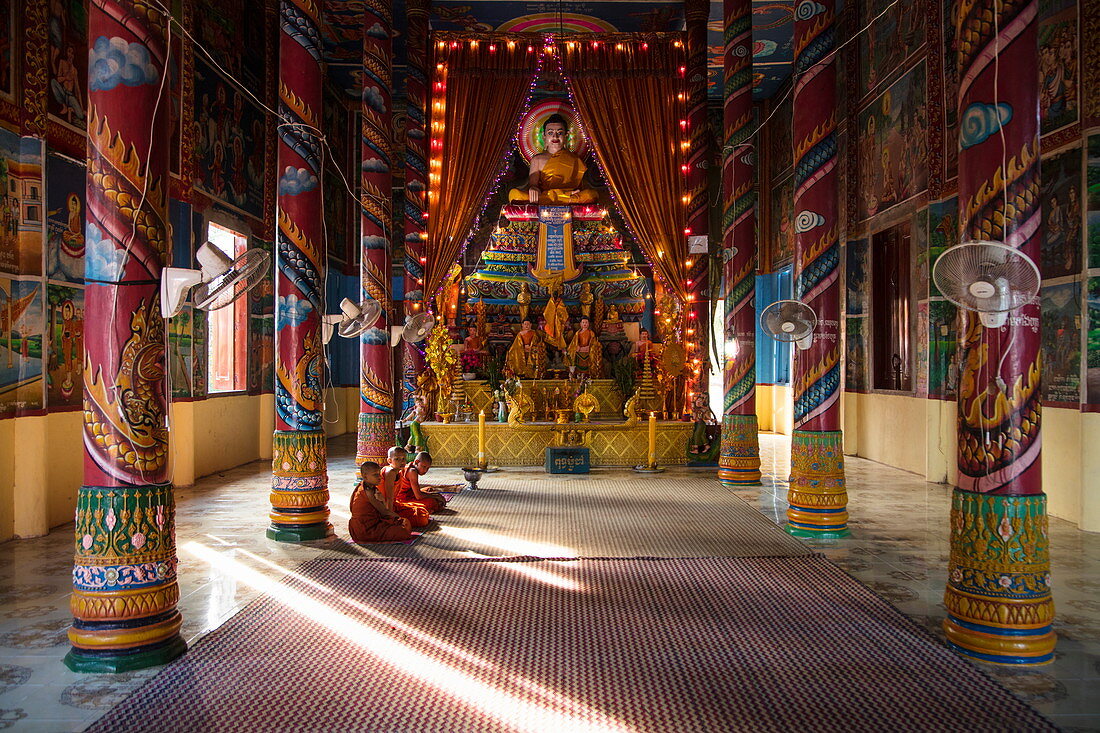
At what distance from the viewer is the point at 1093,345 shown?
22.4 feet

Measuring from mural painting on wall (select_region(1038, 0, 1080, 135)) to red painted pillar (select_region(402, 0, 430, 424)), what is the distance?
8167mm

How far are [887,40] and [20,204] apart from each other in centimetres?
1111

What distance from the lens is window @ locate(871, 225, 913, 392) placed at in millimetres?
10727

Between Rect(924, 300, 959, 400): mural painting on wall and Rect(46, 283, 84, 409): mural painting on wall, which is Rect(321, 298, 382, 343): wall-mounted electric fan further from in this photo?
Rect(924, 300, 959, 400): mural painting on wall

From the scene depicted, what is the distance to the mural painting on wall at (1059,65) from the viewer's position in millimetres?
7066

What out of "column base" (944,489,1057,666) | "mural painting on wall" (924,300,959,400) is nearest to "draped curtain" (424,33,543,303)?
"mural painting on wall" (924,300,959,400)

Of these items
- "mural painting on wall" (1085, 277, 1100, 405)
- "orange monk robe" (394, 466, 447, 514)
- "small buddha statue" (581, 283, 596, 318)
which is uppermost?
"small buddha statue" (581, 283, 596, 318)

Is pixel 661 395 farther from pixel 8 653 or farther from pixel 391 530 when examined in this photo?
pixel 8 653

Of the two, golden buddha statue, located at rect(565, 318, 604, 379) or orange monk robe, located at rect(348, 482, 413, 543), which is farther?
golden buddha statue, located at rect(565, 318, 604, 379)

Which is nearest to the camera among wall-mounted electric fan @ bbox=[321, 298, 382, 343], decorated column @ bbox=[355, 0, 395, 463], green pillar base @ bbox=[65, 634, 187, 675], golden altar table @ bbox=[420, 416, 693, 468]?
green pillar base @ bbox=[65, 634, 187, 675]

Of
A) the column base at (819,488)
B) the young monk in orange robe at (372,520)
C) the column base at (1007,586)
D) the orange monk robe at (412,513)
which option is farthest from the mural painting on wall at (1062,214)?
the young monk in orange robe at (372,520)

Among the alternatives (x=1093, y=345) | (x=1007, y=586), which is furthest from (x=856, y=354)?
(x=1007, y=586)

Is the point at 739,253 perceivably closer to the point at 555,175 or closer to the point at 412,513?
the point at 412,513

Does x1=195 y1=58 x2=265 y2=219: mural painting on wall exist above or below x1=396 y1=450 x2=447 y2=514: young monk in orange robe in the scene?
above
